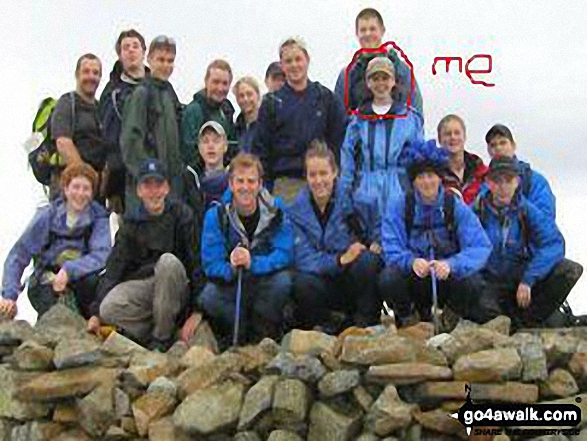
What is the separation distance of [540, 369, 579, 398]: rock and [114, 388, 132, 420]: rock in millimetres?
3700

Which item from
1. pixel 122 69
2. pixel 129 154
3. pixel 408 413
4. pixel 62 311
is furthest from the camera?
pixel 122 69

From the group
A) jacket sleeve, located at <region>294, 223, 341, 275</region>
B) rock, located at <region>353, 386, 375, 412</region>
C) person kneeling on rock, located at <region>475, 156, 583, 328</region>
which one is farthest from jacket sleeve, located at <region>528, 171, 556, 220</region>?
rock, located at <region>353, 386, 375, 412</region>

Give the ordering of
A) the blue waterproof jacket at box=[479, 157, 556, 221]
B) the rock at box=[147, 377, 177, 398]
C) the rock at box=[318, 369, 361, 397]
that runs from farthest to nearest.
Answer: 1. the blue waterproof jacket at box=[479, 157, 556, 221]
2. the rock at box=[147, 377, 177, 398]
3. the rock at box=[318, 369, 361, 397]

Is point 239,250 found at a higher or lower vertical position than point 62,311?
higher

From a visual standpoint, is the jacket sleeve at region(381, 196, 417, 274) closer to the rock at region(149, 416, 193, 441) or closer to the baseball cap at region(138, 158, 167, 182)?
the baseball cap at region(138, 158, 167, 182)

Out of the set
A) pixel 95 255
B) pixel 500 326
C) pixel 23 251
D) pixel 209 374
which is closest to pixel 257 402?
pixel 209 374

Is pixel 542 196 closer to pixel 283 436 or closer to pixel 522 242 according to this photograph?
pixel 522 242

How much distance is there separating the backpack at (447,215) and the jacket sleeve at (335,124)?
1.96m

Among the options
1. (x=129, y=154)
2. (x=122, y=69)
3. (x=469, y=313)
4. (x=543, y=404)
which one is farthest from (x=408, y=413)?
(x=122, y=69)

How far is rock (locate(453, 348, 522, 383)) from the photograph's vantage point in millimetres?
7758

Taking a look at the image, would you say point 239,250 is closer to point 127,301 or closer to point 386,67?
point 127,301

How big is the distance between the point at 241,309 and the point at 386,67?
10.2ft

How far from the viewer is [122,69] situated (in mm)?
12055

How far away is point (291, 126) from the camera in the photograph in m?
11.0
